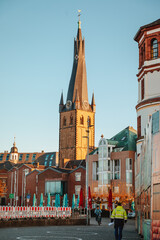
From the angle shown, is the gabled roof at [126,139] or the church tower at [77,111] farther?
the church tower at [77,111]

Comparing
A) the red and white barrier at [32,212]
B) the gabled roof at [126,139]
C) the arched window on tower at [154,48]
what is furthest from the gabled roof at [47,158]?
the arched window on tower at [154,48]

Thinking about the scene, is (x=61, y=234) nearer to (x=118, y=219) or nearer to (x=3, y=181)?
(x=118, y=219)

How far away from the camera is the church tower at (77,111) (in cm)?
14538

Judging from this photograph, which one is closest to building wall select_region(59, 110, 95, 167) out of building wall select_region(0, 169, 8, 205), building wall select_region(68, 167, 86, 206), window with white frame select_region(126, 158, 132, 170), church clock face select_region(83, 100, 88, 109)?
church clock face select_region(83, 100, 88, 109)

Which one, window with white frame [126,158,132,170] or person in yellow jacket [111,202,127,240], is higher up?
window with white frame [126,158,132,170]

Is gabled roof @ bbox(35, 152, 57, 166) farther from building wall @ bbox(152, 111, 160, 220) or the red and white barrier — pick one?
building wall @ bbox(152, 111, 160, 220)

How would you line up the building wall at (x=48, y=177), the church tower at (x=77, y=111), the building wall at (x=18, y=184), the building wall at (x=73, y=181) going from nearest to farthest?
the building wall at (x=73, y=181) → the building wall at (x=48, y=177) → the building wall at (x=18, y=184) → the church tower at (x=77, y=111)

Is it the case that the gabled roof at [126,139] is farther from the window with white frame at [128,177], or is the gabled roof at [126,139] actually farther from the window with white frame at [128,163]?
the window with white frame at [128,177]

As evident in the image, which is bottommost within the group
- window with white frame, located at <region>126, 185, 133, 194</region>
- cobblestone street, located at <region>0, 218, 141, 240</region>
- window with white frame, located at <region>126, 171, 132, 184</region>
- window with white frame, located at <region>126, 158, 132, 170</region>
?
cobblestone street, located at <region>0, 218, 141, 240</region>

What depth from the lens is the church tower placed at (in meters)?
145

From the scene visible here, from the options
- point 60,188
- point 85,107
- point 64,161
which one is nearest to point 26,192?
point 60,188

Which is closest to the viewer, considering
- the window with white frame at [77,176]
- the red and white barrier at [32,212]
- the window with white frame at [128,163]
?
the red and white barrier at [32,212]

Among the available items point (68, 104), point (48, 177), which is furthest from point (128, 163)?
point (68, 104)

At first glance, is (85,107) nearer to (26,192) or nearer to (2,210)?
(26,192)
